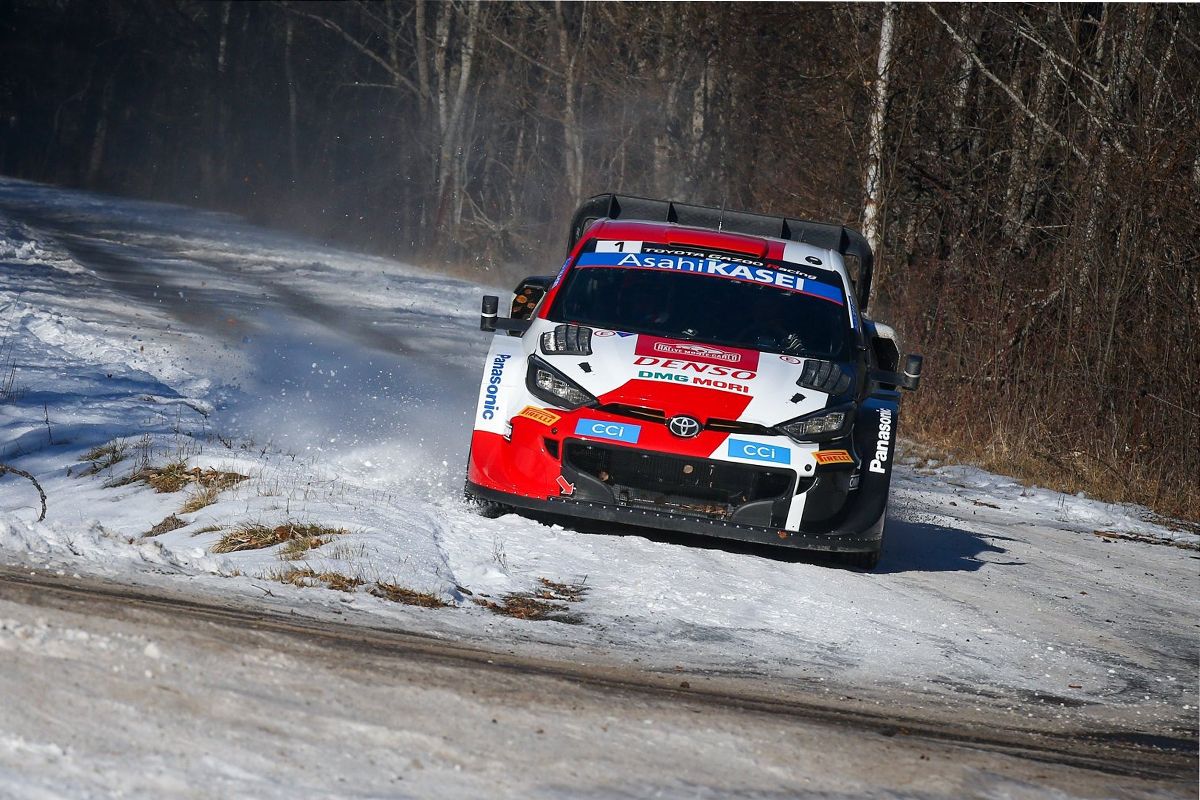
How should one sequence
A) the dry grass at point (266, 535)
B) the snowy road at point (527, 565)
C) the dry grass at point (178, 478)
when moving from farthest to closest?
the dry grass at point (178, 478), the dry grass at point (266, 535), the snowy road at point (527, 565)

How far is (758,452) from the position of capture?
7.11 metres

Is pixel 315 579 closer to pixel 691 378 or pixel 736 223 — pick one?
pixel 691 378

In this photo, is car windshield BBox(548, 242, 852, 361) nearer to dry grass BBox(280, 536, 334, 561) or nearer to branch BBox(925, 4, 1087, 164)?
dry grass BBox(280, 536, 334, 561)

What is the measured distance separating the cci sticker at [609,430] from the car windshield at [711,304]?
95cm

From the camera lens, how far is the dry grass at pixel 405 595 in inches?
230

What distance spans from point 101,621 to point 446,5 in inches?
1389

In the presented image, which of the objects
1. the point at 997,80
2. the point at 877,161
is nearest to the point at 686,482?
the point at 997,80

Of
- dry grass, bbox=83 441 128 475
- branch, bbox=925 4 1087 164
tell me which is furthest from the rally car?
branch, bbox=925 4 1087 164

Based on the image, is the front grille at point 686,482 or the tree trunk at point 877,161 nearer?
the front grille at point 686,482

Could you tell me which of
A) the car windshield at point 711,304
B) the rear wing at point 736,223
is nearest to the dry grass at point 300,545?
the car windshield at point 711,304

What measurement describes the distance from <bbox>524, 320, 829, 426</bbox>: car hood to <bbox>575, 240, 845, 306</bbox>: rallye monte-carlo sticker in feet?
2.87

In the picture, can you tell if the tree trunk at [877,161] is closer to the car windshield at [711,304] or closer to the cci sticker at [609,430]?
the car windshield at [711,304]

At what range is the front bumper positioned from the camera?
702cm

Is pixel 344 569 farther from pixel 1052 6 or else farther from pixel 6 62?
pixel 6 62
